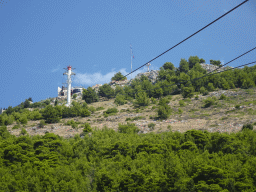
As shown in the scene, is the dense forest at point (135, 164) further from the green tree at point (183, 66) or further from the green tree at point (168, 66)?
the green tree at point (168, 66)

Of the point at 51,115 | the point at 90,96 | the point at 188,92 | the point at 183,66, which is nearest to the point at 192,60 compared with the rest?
the point at 183,66

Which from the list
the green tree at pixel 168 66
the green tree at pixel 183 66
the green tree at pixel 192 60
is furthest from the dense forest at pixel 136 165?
the green tree at pixel 168 66

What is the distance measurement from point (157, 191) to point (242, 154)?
826cm

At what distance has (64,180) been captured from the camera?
16.8 meters

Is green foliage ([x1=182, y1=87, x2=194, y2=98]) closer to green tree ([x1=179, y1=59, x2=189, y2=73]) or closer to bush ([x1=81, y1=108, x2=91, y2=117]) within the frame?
bush ([x1=81, y1=108, x2=91, y2=117])

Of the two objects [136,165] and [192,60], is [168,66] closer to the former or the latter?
[192,60]

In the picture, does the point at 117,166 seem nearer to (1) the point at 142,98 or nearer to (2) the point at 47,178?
(2) the point at 47,178

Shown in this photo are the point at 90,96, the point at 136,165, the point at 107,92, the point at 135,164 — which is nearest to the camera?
the point at 136,165

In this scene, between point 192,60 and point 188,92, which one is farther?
point 192,60

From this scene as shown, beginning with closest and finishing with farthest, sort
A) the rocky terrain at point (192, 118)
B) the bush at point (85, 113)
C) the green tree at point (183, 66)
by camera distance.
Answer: the rocky terrain at point (192, 118), the bush at point (85, 113), the green tree at point (183, 66)

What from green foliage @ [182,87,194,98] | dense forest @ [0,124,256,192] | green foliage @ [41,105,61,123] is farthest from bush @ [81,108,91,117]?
green foliage @ [182,87,194,98]

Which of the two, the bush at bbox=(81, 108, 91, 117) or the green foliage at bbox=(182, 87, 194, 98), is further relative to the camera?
the green foliage at bbox=(182, 87, 194, 98)

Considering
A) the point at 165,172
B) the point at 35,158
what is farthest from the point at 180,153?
the point at 35,158

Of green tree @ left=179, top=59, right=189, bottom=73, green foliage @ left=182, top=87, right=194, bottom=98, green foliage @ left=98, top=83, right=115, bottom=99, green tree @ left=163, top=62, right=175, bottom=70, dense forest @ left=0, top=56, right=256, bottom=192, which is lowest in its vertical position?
dense forest @ left=0, top=56, right=256, bottom=192
